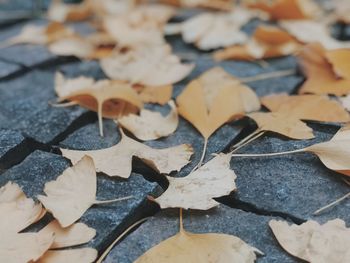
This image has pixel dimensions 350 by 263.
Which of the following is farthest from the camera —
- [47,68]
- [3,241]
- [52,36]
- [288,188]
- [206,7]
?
[206,7]

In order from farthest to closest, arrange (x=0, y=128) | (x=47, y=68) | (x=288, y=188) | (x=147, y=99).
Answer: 1. (x=47, y=68)
2. (x=147, y=99)
3. (x=0, y=128)
4. (x=288, y=188)

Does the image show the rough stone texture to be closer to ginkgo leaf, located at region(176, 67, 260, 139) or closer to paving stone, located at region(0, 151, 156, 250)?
paving stone, located at region(0, 151, 156, 250)

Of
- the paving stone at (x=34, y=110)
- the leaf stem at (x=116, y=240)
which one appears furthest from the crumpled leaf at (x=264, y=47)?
the leaf stem at (x=116, y=240)

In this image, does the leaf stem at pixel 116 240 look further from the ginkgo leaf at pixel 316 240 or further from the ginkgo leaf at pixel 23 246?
the ginkgo leaf at pixel 316 240

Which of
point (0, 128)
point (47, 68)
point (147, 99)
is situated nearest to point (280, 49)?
point (147, 99)

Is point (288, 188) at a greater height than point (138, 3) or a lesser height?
greater

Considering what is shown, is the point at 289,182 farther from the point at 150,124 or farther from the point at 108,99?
the point at 108,99

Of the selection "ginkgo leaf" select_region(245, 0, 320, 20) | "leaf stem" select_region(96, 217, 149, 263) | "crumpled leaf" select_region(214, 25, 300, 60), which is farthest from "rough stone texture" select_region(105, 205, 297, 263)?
"ginkgo leaf" select_region(245, 0, 320, 20)

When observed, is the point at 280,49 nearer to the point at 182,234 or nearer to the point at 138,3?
the point at 138,3
